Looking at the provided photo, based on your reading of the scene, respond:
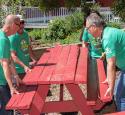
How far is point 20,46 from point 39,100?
139 cm

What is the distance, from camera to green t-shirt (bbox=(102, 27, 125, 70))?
17.8 feet

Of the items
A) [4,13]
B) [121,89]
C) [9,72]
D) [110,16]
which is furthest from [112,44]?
[110,16]

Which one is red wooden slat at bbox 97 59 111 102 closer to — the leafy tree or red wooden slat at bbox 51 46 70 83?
red wooden slat at bbox 51 46 70 83

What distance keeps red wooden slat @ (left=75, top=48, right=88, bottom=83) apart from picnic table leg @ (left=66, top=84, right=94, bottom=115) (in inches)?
5.4

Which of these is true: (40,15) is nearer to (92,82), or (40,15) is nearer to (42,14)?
(42,14)

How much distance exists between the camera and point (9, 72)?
570cm

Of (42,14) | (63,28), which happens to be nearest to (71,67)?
(63,28)

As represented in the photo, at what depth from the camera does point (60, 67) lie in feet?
20.5

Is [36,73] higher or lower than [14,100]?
higher

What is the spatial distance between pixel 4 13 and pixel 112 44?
1361 centimetres

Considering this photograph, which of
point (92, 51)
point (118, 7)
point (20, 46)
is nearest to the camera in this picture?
point (20, 46)

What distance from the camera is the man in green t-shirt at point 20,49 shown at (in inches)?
265

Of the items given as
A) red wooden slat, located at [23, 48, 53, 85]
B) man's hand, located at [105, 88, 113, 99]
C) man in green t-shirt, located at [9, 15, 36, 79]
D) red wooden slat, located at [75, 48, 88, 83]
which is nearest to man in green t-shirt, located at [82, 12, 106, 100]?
red wooden slat, located at [75, 48, 88, 83]

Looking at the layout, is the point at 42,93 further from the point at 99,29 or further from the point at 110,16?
the point at 110,16
